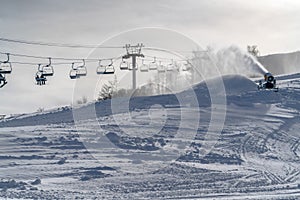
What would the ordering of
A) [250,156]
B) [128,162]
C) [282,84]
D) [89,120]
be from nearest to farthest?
[128,162] → [250,156] → [89,120] → [282,84]

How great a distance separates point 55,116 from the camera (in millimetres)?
28609

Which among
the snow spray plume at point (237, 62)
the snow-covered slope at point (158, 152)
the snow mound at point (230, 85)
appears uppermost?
the snow spray plume at point (237, 62)

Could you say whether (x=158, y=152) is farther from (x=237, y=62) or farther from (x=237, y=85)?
(x=237, y=62)

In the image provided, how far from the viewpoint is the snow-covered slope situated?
13844 millimetres

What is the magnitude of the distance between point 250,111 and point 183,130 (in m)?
6.18

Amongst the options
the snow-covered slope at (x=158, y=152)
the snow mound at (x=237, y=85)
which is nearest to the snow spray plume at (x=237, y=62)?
the snow mound at (x=237, y=85)

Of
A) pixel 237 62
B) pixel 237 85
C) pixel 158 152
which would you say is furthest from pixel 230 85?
pixel 158 152

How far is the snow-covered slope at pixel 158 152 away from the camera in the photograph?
45.4 feet

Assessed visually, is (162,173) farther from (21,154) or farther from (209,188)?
(21,154)

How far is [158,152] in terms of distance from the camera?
19156 mm

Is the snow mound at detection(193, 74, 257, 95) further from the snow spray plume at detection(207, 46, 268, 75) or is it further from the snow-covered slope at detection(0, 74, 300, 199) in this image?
the snow spray plume at detection(207, 46, 268, 75)

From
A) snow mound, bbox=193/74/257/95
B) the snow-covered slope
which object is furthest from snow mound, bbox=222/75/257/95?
the snow-covered slope

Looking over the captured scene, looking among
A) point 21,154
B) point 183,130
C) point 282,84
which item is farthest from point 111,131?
point 282,84

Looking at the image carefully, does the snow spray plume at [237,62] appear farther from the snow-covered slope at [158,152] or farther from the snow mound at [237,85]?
the snow-covered slope at [158,152]
